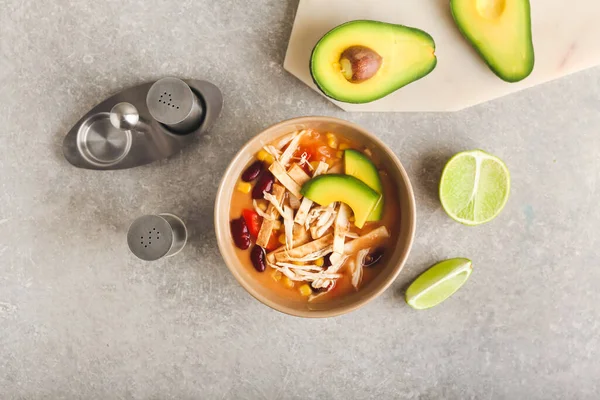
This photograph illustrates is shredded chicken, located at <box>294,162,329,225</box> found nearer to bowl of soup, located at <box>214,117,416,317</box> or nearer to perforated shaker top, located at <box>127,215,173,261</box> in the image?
bowl of soup, located at <box>214,117,416,317</box>

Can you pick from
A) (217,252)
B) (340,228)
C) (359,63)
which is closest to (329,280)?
(340,228)

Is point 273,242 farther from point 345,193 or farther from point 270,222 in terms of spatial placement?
point 345,193

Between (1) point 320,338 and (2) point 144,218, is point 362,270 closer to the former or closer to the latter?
(1) point 320,338

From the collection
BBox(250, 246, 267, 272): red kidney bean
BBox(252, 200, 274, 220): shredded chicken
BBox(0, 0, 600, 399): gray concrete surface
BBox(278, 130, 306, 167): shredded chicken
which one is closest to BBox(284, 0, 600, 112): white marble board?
BBox(0, 0, 600, 399): gray concrete surface

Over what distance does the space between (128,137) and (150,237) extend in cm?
33

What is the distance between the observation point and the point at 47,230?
1.75 meters

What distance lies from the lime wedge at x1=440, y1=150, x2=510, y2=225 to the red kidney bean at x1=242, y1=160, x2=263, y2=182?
1.71 ft

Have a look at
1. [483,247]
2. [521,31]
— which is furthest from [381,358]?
[521,31]

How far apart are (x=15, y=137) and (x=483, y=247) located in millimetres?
1476

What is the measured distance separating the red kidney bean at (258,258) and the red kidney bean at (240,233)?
0.03 m

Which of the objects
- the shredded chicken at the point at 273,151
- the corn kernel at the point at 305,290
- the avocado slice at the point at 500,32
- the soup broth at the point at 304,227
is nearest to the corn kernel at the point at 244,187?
the soup broth at the point at 304,227

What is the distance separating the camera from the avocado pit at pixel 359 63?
57.3 inches

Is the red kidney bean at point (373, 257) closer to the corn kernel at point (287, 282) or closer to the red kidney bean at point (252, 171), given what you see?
the corn kernel at point (287, 282)

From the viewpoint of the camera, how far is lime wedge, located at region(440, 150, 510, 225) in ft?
5.28
